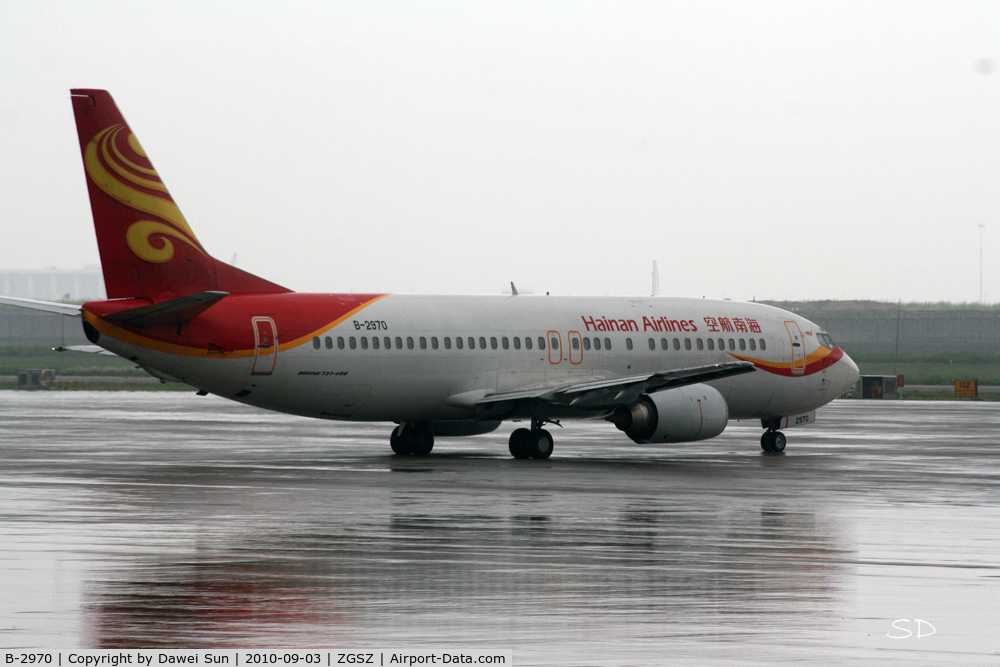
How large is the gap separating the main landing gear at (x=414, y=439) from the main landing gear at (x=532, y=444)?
2231mm

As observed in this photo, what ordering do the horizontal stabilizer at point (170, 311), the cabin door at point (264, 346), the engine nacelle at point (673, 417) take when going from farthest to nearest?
the engine nacelle at point (673, 417)
the cabin door at point (264, 346)
the horizontal stabilizer at point (170, 311)

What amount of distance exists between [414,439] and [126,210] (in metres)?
8.81

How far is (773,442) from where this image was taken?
34.3m

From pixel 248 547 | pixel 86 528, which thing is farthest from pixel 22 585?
pixel 86 528


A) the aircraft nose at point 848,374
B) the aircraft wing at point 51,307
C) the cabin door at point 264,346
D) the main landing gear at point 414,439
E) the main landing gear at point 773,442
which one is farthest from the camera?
the aircraft nose at point 848,374

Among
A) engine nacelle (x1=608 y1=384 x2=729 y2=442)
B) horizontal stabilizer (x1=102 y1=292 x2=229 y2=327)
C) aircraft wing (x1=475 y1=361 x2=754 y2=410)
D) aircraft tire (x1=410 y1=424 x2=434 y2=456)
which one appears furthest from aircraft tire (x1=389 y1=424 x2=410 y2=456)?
horizontal stabilizer (x1=102 y1=292 x2=229 y2=327)

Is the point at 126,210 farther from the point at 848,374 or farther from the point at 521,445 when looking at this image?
the point at 848,374

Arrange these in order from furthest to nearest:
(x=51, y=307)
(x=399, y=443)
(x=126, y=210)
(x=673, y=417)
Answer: (x=399, y=443) → (x=673, y=417) → (x=51, y=307) → (x=126, y=210)

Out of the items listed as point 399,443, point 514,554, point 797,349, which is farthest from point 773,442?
point 514,554

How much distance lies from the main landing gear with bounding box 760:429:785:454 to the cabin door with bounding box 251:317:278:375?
13.2 metres

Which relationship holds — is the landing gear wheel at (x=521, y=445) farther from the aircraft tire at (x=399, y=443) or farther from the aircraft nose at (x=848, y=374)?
the aircraft nose at (x=848, y=374)

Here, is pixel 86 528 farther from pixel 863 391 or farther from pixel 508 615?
pixel 863 391

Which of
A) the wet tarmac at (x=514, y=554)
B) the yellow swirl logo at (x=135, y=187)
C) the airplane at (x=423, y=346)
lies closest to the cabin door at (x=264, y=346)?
the airplane at (x=423, y=346)

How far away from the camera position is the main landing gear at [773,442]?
112 ft
